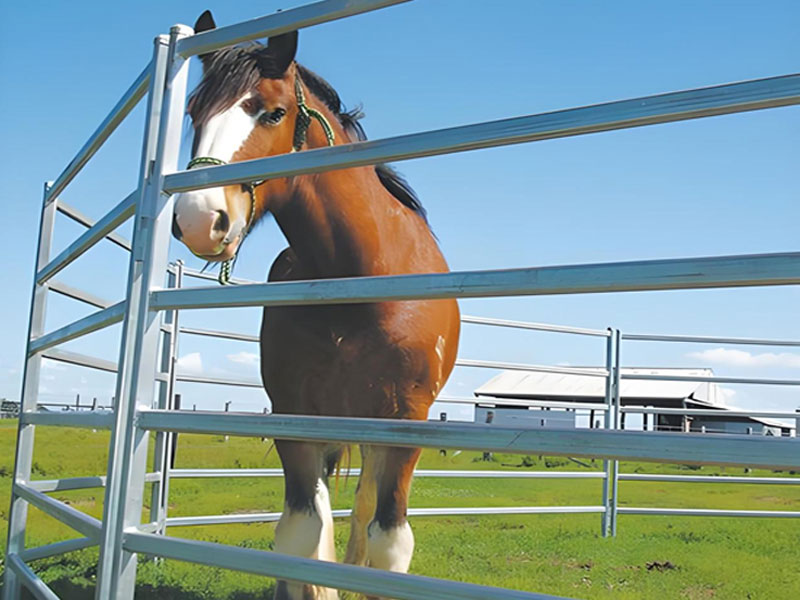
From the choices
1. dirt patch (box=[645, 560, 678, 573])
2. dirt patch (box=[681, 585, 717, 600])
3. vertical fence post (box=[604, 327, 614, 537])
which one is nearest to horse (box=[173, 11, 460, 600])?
dirt patch (box=[681, 585, 717, 600])

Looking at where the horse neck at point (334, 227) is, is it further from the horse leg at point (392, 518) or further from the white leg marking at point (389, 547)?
the white leg marking at point (389, 547)

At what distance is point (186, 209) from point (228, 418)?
0.52 metres

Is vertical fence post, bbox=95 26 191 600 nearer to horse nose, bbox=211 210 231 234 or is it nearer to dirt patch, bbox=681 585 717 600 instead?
horse nose, bbox=211 210 231 234

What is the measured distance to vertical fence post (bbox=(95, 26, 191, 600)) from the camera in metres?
1.33

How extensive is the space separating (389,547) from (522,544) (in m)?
2.25

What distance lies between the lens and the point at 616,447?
2.83 feet

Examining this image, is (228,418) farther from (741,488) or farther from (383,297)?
(741,488)

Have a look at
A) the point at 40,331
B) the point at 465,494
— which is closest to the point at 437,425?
the point at 40,331

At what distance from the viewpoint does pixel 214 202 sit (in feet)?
5.29

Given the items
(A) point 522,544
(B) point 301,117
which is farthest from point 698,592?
(B) point 301,117

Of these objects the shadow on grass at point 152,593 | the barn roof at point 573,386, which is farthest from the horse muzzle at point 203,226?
the barn roof at point 573,386

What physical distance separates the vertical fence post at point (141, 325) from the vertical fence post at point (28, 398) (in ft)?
3.92

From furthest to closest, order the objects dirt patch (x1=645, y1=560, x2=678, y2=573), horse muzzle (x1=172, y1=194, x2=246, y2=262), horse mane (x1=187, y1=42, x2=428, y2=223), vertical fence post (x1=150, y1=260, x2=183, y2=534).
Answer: vertical fence post (x1=150, y1=260, x2=183, y2=534)
dirt patch (x1=645, y1=560, x2=678, y2=573)
horse mane (x1=187, y1=42, x2=428, y2=223)
horse muzzle (x1=172, y1=194, x2=246, y2=262)

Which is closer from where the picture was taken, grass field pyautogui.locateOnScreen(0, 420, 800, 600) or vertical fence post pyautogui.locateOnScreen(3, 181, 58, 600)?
vertical fence post pyautogui.locateOnScreen(3, 181, 58, 600)
